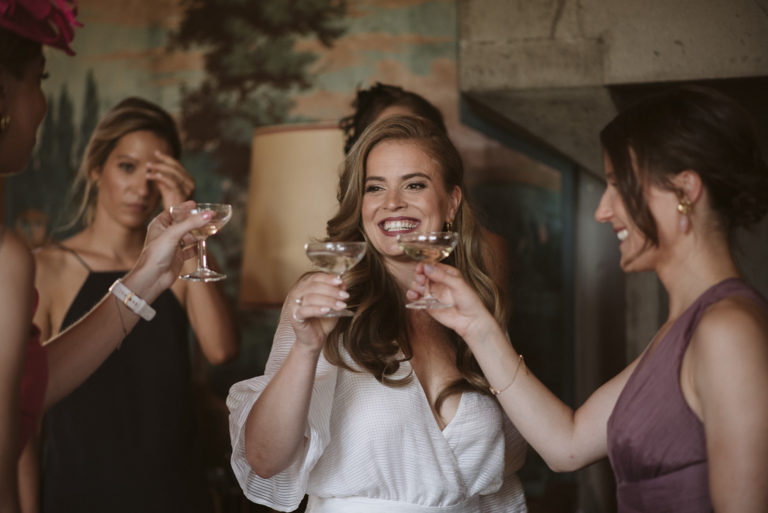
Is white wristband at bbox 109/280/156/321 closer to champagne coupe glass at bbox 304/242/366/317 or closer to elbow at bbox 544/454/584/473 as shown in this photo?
champagne coupe glass at bbox 304/242/366/317

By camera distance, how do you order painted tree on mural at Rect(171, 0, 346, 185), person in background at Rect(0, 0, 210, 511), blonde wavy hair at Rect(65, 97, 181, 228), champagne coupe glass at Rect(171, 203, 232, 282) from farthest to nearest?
painted tree on mural at Rect(171, 0, 346, 185), blonde wavy hair at Rect(65, 97, 181, 228), champagne coupe glass at Rect(171, 203, 232, 282), person in background at Rect(0, 0, 210, 511)

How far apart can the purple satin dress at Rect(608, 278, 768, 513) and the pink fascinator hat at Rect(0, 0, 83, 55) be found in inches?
57.3

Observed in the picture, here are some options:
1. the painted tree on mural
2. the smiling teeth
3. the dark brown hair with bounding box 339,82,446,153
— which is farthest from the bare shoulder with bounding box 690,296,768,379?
the painted tree on mural

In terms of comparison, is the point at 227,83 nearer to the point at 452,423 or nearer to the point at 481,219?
the point at 481,219

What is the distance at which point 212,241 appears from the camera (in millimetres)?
4781

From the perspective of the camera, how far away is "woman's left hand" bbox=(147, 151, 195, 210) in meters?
3.29

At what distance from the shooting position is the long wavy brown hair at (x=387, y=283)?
2355 mm

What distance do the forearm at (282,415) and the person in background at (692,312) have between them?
74 cm

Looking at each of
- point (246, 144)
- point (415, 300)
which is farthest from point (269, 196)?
point (415, 300)

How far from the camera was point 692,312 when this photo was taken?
1.71 meters

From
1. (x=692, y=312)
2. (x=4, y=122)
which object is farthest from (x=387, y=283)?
(x=4, y=122)

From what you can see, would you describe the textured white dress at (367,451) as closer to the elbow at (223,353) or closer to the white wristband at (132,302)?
the white wristband at (132,302)

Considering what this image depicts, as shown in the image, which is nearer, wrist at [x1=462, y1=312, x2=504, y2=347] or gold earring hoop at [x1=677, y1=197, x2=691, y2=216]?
gold earring hoop at [x1=677, y1=197, x2=691, y2=216]

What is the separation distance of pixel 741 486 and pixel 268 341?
351cm
